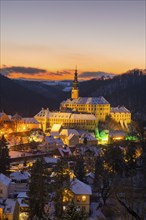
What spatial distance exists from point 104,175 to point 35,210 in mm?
10550

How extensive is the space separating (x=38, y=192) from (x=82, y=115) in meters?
44.6

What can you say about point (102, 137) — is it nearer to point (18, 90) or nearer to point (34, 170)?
point (34, 170)

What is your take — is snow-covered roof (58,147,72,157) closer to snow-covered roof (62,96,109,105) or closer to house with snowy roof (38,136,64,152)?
house with snowy roof (38,136,64,152)

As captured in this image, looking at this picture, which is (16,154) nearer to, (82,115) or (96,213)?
(96,213)

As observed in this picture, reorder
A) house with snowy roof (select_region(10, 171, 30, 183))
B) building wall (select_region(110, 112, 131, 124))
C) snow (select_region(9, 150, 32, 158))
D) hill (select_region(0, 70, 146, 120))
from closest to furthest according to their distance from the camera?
house with snowy roof (select_region(10, 171, 30, 183)) < snow (select_region(9, 150, 32, 158)) < building wall (select_region(110, 112, 131, 124)) < hill (select_region(0, 70, 146, 120))

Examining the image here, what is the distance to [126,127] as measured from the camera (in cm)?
6819

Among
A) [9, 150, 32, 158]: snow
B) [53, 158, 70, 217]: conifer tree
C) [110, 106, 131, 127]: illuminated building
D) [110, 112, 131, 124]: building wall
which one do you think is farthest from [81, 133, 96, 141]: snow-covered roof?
[53, 158, 70, 217]: conifer tree

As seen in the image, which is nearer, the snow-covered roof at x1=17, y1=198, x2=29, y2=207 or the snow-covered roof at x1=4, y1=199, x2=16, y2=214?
the snow-covered roof at x1=4, y1=199, x2=16, y2=214

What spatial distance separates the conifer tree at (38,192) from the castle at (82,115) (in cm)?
4276

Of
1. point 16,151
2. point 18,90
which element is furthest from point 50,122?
point 18,90

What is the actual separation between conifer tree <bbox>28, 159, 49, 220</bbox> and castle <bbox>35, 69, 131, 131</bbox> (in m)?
42.8

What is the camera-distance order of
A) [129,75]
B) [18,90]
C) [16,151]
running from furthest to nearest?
[129,75] → [18,90] → [16,151]

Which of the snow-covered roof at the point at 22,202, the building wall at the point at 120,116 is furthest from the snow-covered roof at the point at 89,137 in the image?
the snow-covered roof at the point at 22,202

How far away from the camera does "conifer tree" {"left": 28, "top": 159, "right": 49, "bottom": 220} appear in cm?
2203
